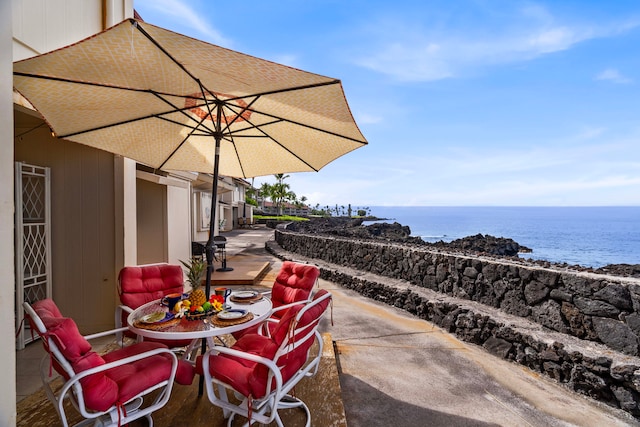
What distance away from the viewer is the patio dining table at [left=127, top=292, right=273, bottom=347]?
2223 millimetres

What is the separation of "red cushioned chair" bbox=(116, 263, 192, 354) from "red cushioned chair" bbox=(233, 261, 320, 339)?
1.07 m

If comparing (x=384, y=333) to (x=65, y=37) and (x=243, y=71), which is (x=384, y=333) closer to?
(x=243, y=71)

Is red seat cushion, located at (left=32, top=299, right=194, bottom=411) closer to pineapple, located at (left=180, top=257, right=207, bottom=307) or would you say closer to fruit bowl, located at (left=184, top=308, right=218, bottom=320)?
fruit bowl, located at (left=184, top=308, right=218, bottom=320)

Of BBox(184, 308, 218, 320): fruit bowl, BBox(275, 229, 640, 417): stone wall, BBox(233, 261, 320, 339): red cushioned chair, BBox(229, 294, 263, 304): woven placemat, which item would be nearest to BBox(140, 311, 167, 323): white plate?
BBox(184, 308, 218, 320): fruit bowl

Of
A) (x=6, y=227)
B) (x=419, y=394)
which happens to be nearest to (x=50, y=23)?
(x=6, y=227)

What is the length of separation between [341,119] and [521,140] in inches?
1837

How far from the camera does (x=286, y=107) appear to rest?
269 cm

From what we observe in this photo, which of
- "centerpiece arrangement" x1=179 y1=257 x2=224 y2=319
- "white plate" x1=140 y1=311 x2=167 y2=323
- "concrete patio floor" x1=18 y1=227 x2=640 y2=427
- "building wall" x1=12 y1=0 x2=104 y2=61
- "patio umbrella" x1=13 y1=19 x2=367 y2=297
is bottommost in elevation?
"concrete patio floor" x1=18 y1=227 x2=640 y2=427

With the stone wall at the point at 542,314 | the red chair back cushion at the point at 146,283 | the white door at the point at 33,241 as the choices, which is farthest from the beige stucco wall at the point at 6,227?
the stone wall at the point at 542,314

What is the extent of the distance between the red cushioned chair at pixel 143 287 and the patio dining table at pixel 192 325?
0.62 metres

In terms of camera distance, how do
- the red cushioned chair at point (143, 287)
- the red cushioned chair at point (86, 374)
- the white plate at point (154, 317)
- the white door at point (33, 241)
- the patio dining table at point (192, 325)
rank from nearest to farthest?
the red cushioned chair at point (86, 374) → the patio dining table at point (192, 325) → the white plate at point (154, 317) → the red cushioned chair at point (143, 287) → the white door at point (33, 241)

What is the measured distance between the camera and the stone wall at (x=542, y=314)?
10.8 ft

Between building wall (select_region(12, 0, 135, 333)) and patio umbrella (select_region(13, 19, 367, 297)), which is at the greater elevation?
patio umbrella (select_region(13, 19, 367, 297))

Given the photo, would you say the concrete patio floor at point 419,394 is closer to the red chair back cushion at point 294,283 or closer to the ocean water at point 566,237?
the red chair back cushion at point 294,283
